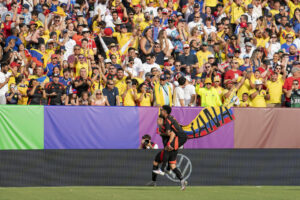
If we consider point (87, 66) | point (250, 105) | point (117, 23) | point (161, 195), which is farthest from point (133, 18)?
point (161, 195)

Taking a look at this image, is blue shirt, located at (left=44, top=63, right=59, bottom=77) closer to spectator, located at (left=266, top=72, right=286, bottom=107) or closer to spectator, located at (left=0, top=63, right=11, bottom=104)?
spectator, located at (left=0, top=63, right=11, bottom=104)

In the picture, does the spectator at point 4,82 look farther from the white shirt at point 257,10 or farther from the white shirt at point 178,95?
the white shirt at point 257,10

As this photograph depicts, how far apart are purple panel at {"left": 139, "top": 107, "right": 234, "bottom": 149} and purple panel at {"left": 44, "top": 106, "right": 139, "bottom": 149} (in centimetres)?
26

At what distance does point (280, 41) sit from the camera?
22.3m

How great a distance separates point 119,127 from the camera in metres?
15.9

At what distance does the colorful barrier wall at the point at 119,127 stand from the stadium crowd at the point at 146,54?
0.84 meters

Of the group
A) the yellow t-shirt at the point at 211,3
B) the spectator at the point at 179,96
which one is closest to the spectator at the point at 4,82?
the spectator at the point at 179,96

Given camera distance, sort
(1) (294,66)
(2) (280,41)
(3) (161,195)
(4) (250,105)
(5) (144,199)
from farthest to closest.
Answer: (2) (280,41)
(1) (294,66)
(4) (250,105)
(3) (161,195)
(5) (144,199)

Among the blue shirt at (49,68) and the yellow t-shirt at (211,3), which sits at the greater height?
the yellow t-shirt at (211,3)

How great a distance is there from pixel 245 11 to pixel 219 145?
7774 mm

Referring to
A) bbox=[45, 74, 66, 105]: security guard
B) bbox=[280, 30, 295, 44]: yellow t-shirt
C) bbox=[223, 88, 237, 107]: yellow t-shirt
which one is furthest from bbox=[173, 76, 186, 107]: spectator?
bbox=[280, 30, 295, 44]: yellow t-shirt

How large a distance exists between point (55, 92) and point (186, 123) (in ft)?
12.4

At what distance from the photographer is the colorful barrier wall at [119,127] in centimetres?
1488

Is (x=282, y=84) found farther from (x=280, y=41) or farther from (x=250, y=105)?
(x=280, y=41)
